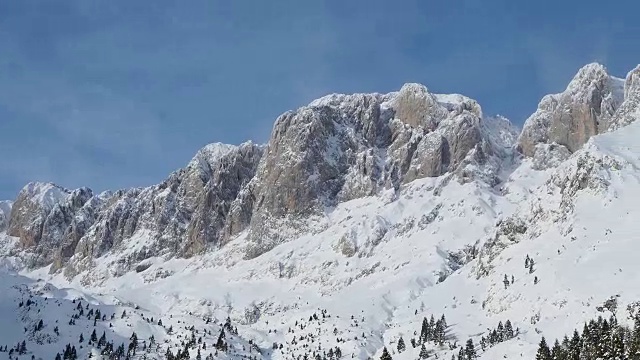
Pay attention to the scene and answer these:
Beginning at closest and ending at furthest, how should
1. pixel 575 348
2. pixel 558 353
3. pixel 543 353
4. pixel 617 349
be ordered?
pixel 617 349 < pixel 575 348 < pixel 558 353 < pixel 543 353

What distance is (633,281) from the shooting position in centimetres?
19625

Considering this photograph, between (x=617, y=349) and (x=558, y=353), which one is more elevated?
(x=558, y=353)

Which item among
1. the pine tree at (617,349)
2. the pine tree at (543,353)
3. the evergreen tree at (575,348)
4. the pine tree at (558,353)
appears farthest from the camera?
the pine tree at (543,353)

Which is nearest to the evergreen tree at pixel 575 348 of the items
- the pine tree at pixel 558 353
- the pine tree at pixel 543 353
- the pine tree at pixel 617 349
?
the pine tree at pixel 558 353

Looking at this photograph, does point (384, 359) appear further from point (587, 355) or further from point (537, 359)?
point (587, 355)

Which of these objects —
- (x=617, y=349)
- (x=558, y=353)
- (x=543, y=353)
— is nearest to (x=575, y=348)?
(x=558, y=353)

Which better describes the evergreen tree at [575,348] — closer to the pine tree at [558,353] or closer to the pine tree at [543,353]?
the pine tree at [558,353]

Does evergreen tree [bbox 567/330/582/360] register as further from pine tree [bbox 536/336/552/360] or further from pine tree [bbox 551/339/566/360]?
pine tree [bbox 536/336/552/360]

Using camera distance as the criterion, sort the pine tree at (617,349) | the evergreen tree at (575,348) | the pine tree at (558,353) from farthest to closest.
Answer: the pine tree at (558,353) < the evergreen tree at (575,348) < the pine tree at (617,349)

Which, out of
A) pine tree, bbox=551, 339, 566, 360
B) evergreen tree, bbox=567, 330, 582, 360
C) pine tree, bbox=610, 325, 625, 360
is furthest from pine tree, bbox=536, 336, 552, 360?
pine tree, bbox=610, 325, 625, 360

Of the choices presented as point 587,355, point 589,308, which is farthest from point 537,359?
point 589,308

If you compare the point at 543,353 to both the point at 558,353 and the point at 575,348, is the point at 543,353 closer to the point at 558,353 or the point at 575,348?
the point at 558,353

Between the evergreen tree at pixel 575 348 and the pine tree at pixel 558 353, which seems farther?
the pine tree at pixel 558 353

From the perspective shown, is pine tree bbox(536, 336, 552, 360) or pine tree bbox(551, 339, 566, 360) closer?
pine tree bbox(551, 339, 566, 360)
